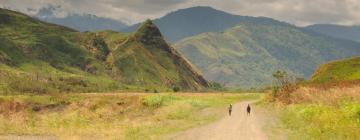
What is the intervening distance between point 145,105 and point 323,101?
118 ft

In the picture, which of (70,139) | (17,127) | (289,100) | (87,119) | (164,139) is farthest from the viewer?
(289,100)

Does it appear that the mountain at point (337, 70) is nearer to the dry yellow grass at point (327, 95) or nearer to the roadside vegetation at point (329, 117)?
the dry yellow grass at point (327, 95)

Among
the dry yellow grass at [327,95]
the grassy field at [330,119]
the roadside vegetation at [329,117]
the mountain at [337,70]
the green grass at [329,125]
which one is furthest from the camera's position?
the mountain at [337,70]

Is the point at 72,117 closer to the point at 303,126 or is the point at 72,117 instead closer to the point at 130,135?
the point at 130,135

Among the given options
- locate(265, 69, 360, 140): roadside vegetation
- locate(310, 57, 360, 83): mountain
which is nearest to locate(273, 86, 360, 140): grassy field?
locate(265, 69, 360, 140): roadside vegetation

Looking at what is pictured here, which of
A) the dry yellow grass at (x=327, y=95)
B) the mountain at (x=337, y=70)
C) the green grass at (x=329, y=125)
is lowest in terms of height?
the green grass at (x=329, y=125)

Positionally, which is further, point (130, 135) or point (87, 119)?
point (87, 119)

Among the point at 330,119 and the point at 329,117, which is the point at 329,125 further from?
the point at 329,117

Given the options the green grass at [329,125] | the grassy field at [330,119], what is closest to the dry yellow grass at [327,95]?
the grassy field at [330,119]

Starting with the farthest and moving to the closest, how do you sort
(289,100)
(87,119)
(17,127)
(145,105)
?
(145,105) < (289,100) < (87,119) < (17,127)

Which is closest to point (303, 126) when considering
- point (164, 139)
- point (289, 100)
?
point (164, 139)

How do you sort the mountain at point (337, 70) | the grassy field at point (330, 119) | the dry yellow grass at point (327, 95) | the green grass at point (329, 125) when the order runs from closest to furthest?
the green grass at point (329, 125)
the grassy field at point (330, 119)
the dry yellow grass at point (327, 95)
the mountain at point (337, 70)

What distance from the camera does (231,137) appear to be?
35.5 metres

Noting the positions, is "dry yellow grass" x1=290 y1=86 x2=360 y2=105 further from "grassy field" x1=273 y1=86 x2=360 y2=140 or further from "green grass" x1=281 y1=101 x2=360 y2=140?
"green grass" x1=281 y1=101 x2=360 y2=140
